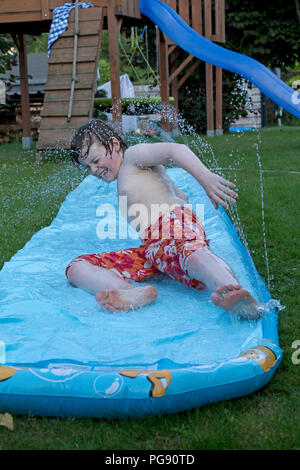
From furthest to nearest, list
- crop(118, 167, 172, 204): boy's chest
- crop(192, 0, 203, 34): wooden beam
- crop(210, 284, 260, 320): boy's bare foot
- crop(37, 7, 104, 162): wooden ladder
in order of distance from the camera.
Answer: crop(192, 0, 203, 34): wooden beam < crop(37, 7, 104, 162): wooden ladder < crop(118, 167, 172, 204): boy's chest < crop(210, 284, 260, 320): boy's bare foot

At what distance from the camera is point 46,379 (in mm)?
1646

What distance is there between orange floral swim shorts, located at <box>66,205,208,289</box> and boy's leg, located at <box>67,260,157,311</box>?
69 millimetres

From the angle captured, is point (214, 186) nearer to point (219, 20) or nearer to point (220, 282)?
point (220, 282)

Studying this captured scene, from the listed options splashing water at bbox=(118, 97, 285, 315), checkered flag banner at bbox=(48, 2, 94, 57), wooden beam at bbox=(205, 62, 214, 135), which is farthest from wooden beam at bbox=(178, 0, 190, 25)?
checkered flag banner at bbox=(48, 2, 94, 57)

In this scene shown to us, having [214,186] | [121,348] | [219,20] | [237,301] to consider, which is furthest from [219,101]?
[121,348]

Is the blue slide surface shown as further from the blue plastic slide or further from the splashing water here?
the blue plastic slide

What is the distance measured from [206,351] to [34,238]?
180 centimetres

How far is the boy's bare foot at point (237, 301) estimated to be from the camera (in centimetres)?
200

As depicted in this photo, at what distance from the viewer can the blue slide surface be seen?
4805 mm

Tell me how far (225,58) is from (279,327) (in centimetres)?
398

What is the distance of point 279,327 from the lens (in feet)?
7.14

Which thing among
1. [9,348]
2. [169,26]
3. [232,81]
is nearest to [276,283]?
[9,348]

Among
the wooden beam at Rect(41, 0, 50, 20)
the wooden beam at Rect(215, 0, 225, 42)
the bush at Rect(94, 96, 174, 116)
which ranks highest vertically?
the wooden beam at Rect(215, 0, 225, 42)
